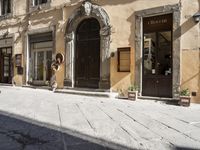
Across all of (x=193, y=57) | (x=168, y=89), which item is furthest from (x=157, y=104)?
(x=193, y=57)

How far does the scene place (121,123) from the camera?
7113 mm

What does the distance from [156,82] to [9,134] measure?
22.8ft

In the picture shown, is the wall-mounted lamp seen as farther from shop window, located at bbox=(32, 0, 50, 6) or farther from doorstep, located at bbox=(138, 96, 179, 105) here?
shop window, located at bbox=(32, 0, 50, 6)

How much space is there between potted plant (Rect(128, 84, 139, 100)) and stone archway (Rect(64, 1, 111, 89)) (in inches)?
52.7

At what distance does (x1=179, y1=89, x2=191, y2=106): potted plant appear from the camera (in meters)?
10.2

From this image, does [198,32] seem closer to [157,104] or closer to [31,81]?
[157,104]

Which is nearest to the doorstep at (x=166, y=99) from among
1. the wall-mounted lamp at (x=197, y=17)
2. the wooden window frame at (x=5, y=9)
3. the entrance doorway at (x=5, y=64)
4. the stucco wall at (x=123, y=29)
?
the stucco wall at (x=123, y=29)

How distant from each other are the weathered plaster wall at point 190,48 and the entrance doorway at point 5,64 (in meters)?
11.5

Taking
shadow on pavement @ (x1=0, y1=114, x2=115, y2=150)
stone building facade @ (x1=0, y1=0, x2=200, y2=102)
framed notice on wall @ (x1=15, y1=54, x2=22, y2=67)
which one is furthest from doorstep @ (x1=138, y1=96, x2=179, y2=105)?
framed notice on wall @ (x1=15, y1=54, x2=22, y2=67)

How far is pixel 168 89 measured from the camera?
37.3ft

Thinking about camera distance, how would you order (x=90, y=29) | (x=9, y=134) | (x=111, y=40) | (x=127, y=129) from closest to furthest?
(x=9, y=134), (x=127, y=129), (x=111, y=40), (x=90, y=29)

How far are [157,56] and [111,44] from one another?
2.22 metres

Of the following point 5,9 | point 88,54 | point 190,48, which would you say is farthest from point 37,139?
point 5,9

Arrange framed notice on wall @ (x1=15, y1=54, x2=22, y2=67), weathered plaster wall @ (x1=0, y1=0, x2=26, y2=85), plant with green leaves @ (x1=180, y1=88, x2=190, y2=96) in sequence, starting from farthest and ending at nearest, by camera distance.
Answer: weathered plaster wall @ (x1=0, y1=0, x2=26, y2=85) < framed notice on wall @ (x1=15, y1=54, x2=22, y2=67) < plant with green leaves @ (x1=180, y1=88, x2=190, y2=96)
